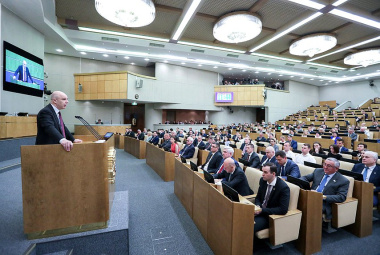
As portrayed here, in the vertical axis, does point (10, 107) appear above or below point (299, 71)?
below

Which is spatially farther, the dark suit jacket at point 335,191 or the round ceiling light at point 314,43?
the round ceiling light at point 314,43

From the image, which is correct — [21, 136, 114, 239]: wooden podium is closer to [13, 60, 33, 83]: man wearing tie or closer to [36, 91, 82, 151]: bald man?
[36, 91, 82, 151]: bald man

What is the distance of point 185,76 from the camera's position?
49.5 feet

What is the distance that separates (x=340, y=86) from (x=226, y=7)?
18.5m

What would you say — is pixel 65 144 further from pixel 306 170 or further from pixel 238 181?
pixel 306 170

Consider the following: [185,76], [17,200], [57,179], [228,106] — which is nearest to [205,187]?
[57,179]

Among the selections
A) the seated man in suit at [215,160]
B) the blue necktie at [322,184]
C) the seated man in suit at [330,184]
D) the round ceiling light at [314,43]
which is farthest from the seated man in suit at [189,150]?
the round ceiling light at [314,43]

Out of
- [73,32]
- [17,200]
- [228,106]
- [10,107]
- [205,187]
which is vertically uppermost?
[73,32]

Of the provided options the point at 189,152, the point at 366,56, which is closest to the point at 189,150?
the point at 189,152

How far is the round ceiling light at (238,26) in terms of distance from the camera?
7117mm

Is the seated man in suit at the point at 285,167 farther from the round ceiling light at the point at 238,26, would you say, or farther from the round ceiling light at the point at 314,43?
the round ceiling light at the point at 314,43

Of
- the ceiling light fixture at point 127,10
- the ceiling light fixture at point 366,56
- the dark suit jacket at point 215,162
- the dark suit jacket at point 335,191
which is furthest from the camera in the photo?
the ceiling light fixture at point 366,56

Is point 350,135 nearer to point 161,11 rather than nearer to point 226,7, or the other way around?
point 226,7

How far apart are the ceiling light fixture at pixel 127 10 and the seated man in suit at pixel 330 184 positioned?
6522 mm
